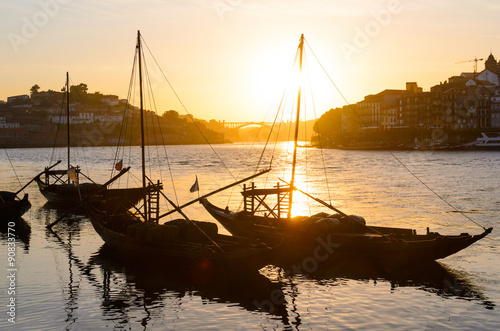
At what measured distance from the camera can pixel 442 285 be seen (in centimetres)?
2850

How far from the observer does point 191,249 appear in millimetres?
29328

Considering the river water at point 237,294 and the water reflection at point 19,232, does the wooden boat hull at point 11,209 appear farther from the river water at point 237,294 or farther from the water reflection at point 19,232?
the river water at point 237,294

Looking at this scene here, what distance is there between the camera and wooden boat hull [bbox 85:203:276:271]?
93.4ft

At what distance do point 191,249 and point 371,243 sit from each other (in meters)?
9.51

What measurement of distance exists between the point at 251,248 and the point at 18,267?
1337 centimetres

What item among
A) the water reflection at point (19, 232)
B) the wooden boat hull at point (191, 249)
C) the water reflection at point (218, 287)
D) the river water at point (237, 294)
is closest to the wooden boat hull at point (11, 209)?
the water reflection at point (19, 232)

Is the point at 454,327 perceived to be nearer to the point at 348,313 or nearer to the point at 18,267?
the point at 348,313

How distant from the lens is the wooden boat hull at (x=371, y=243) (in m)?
30.5

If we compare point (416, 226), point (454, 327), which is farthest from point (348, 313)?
point (416, 226)

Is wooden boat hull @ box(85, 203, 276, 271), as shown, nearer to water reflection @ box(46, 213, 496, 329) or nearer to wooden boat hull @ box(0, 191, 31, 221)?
water reflection @ box(46, 213, 496, 329)

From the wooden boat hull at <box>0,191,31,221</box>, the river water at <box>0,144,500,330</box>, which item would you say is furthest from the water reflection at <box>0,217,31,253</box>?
the wooden boat hull at <box>0,191,31,221</box>

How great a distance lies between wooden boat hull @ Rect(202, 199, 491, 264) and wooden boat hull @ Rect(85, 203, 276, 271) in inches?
87.0

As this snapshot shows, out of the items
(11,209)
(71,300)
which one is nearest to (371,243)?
(71,300)

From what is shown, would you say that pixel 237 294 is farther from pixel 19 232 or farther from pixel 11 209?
pixel 11 209
